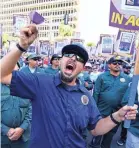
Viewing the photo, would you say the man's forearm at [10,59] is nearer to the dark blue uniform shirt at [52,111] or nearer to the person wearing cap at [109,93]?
the dark blue uniform shirt at [52,111]

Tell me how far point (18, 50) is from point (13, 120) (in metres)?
1.40

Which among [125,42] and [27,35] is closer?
[27,35]

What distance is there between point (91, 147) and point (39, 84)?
140 inches

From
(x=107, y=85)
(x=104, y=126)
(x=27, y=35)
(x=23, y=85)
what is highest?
(x=27, y=35)

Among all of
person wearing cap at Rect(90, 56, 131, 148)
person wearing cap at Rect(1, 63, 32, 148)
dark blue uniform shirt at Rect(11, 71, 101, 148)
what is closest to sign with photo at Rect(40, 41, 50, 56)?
person wearing cap at Rect(90, 56, 131, 148)

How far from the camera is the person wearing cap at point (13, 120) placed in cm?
308

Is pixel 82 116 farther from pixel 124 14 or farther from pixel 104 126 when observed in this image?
pixel 124 14

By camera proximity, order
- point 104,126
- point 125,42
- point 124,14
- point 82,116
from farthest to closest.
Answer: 1. point 125,42
2. point 124,14
3. point 104,126
4. point 82,116

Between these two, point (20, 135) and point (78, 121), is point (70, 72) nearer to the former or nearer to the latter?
point (78, 121)

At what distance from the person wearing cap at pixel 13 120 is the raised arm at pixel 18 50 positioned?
1.07 metres

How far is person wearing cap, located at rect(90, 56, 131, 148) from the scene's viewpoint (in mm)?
5152

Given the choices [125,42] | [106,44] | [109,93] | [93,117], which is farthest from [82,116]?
[106,44]

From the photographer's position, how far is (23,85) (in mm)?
2223

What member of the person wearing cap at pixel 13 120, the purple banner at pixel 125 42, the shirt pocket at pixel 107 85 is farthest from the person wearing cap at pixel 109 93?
the person wearing cap at pixel 13 120
